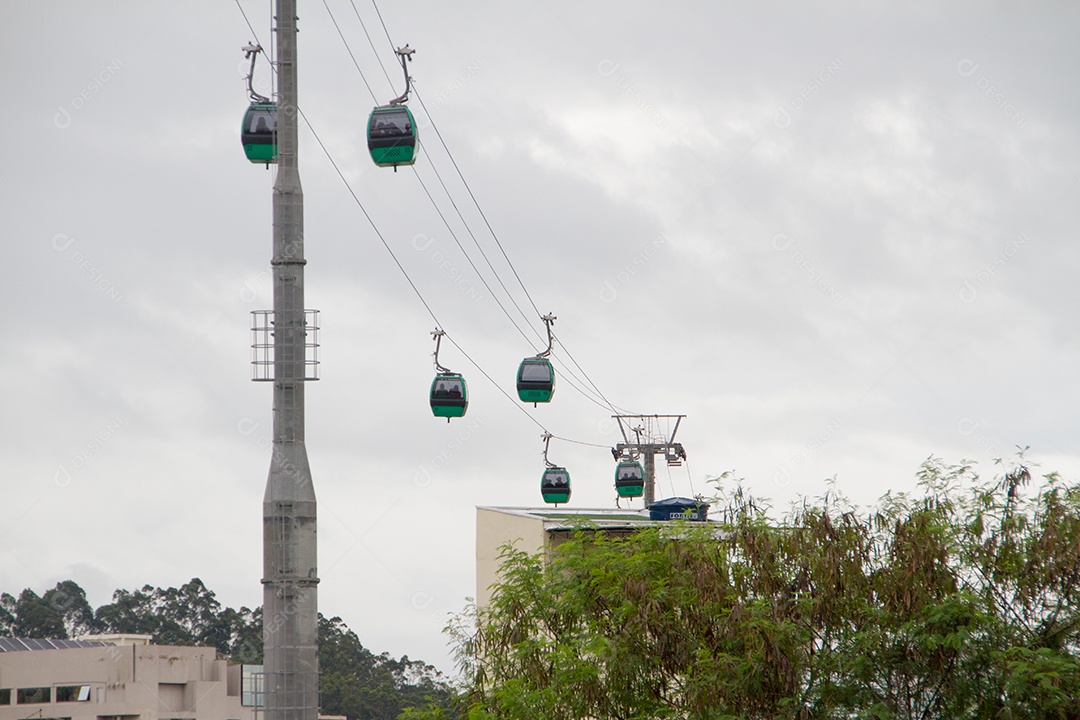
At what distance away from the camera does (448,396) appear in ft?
74.1

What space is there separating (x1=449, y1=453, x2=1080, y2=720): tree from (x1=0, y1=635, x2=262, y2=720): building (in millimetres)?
52453

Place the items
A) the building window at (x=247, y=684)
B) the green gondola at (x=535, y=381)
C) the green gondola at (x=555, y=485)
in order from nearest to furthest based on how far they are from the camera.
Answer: the green gondola at (x=535, y=381)
the green gondola at (x=555, y=485)
the building window at (x=247, y=684)

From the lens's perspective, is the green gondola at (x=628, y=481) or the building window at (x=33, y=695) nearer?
the green gondola at (x=628, y=481)

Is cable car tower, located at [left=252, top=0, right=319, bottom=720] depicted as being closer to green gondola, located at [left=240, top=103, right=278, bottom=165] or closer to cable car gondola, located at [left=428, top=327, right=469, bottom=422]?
green gondola, located at [left=240, top=103, right=278, bottom=165]

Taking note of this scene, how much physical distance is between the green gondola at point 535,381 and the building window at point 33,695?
4814cm

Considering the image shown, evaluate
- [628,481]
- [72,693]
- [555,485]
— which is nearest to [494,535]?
[555,485]

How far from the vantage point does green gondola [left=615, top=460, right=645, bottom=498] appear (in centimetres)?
3519

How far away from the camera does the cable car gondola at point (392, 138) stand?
1565cm

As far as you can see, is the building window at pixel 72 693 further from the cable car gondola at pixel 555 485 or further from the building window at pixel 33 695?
the cable car gondola at pixel 555 485

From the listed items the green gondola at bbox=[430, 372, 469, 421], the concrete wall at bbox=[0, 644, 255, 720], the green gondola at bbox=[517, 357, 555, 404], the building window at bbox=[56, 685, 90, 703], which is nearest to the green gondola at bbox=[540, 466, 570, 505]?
the green gondola at bbox=[517, 357, 555, 404]

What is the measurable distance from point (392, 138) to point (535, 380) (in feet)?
33.0

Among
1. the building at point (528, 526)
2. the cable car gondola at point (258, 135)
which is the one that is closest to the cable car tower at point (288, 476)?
the cable car gondola at point (258, 135)

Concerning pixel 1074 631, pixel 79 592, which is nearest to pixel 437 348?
pixel 1074 631

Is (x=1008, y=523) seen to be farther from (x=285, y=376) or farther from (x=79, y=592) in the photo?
(x=79, y=592)
